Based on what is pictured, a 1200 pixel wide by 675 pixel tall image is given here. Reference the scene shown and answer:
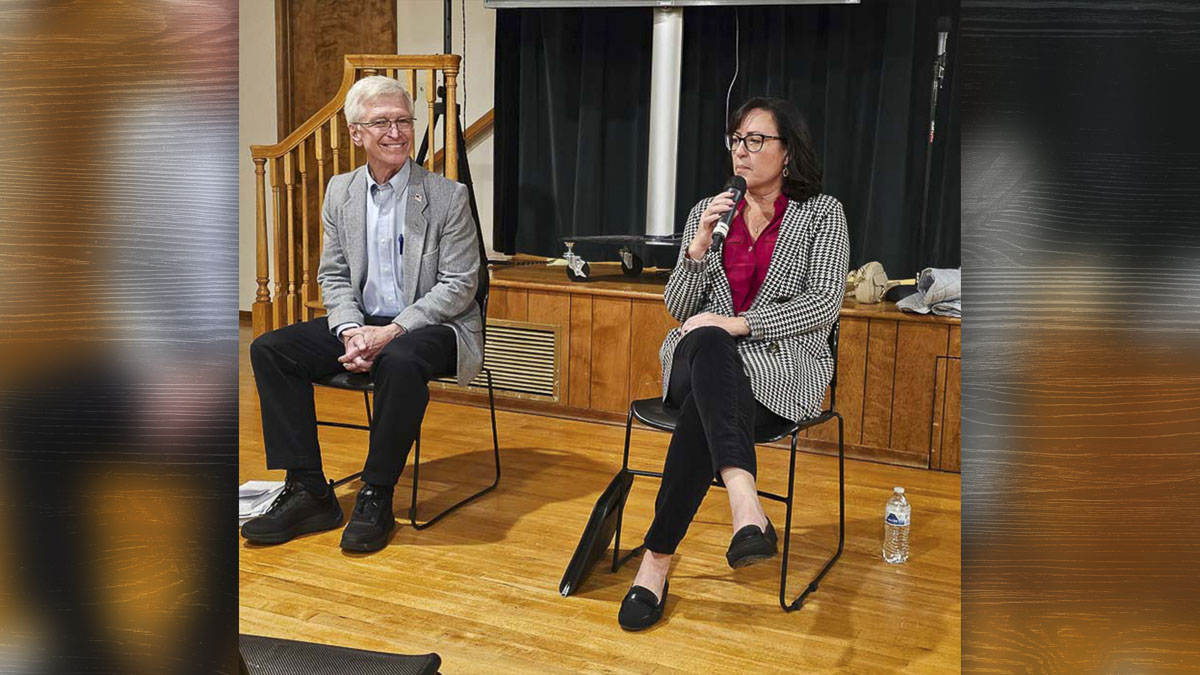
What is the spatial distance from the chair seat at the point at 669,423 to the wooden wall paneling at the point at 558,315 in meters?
1.46

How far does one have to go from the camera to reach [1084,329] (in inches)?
31.7

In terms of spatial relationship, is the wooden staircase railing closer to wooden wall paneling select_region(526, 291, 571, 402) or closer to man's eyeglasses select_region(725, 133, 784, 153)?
wooden wall paneling select_region(526, 291, 571, 402)

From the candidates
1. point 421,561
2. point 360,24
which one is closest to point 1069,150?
point 421,561

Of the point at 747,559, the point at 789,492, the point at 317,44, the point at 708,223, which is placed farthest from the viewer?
the point at 317,44

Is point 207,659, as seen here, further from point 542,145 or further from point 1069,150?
point 542,145

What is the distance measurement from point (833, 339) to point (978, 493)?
181 centimetres

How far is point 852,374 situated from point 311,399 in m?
1.71

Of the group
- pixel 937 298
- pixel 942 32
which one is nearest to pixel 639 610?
pixel 937 298

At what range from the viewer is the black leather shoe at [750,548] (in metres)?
2.06

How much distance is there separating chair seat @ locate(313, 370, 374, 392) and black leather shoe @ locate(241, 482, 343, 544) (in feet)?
0.88

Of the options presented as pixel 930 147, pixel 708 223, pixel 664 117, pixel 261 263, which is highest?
pixel 664 117

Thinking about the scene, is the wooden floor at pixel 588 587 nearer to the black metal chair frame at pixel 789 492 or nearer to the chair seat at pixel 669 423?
the black metal chair frame at pixel 789 492

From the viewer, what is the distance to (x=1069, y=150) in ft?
2.61

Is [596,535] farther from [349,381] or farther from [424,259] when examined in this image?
[424,259]
